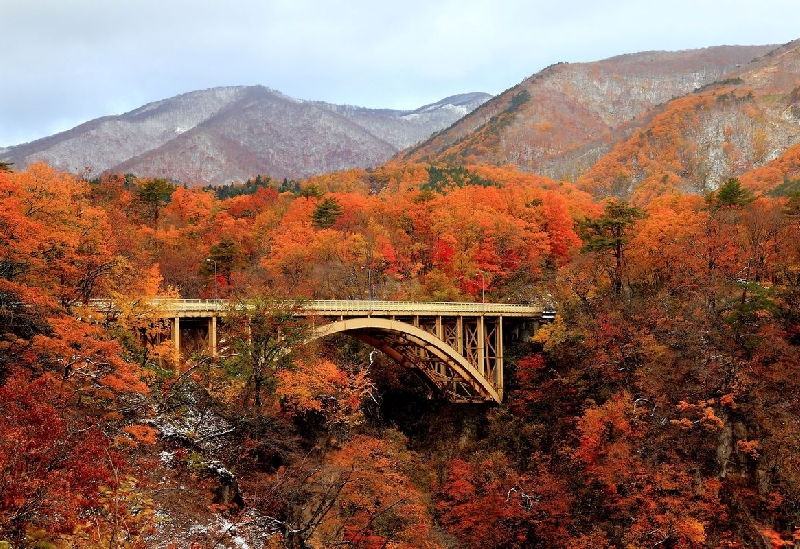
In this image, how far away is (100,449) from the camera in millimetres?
12875

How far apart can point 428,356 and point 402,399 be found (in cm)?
597

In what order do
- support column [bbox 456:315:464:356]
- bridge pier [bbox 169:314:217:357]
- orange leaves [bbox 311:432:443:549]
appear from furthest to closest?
support column [bbox 456:315:464:356] → bridge pier [bbox 169:314:217:357] → orange leaves [bbox 311:432:443:549]

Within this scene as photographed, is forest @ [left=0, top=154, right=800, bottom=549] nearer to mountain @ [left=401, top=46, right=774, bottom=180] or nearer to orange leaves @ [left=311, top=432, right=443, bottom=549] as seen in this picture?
orange leaves @ [left=311, top=432, right=443, bottom=549]

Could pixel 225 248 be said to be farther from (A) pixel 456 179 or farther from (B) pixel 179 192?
(A) pixel 456 179

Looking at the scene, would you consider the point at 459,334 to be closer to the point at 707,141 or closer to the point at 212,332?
the point at 212,332

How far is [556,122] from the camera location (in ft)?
527

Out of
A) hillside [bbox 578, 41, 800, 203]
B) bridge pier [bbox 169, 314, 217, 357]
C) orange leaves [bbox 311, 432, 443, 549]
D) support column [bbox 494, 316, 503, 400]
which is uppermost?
hillside [bbox 578, 41, 800, 203]

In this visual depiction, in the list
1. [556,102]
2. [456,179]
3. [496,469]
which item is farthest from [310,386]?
[556,102]

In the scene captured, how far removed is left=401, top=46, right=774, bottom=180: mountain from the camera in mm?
139750

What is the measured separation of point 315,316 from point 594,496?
15474mm

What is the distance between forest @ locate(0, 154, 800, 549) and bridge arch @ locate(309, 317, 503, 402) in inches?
58.0

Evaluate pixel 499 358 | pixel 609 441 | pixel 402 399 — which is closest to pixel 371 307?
pixel 499 358

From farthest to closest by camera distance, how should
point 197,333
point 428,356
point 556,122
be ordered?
point 556,122
point 428,356
point 197,333

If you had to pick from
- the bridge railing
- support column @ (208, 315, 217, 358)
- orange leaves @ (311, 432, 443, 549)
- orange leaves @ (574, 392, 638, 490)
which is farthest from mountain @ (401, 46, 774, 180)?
support column @ (208, 315, 217, 358)
